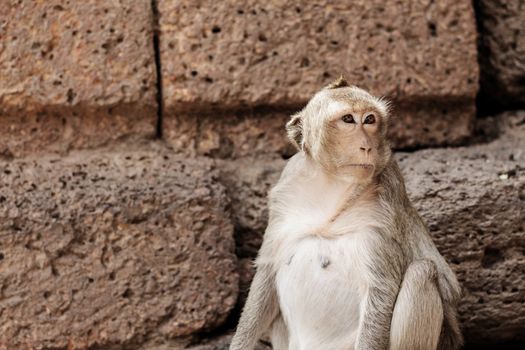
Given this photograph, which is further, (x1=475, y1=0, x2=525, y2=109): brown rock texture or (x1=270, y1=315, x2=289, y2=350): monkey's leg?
(x1=475, y1=0, x2=525, y2=109): brown rock texture

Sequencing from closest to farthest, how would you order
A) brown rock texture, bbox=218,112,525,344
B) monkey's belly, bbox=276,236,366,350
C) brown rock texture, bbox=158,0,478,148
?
monkey's belly, bbox=276,236,366,350 < brown rock texture, bbox=218,112,525,344 < brown rock texture, bbox=158,0,478,148

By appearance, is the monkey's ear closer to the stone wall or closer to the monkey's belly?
the monkey's belly

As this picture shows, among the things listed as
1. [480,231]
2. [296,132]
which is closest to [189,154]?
[296,132]

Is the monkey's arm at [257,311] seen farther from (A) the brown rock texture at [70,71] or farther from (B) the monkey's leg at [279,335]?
(A) the brown rock texture at [70,71]

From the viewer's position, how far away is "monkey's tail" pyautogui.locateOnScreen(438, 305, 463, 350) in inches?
202

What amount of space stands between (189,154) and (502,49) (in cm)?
194

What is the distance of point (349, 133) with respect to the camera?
4852 mm

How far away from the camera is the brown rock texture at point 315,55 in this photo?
600cm

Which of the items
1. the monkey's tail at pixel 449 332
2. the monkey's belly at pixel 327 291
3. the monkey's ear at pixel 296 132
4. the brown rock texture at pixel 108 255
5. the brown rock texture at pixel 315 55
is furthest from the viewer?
the brown rock texture at pixel 315 55

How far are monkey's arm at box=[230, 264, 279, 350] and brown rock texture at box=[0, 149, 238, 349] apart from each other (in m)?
0.49

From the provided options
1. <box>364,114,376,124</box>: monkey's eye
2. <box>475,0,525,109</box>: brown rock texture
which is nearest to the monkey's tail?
<box>364,114,376,124</box>: monkey's eye

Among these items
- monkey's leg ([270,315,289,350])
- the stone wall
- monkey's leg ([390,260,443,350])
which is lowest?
monkey's leg ([270,315,289,350])

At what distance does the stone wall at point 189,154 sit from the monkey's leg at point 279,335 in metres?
0.46

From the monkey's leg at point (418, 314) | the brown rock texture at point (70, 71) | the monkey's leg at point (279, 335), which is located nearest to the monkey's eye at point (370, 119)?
the monkey's leg at point (418, 314)
